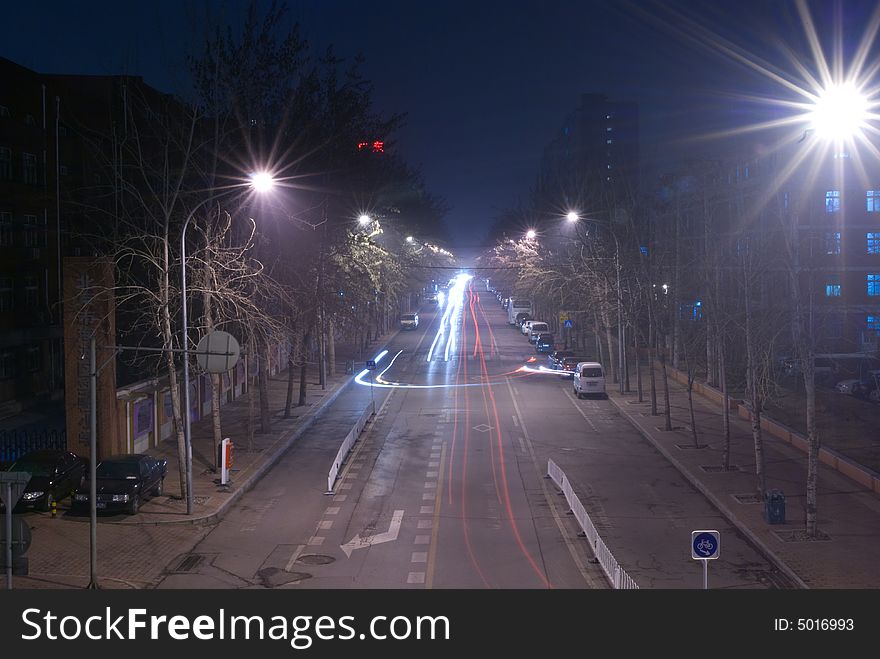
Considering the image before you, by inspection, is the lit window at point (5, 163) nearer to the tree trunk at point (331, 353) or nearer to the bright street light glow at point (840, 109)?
the tree trunk at point (331, 353)

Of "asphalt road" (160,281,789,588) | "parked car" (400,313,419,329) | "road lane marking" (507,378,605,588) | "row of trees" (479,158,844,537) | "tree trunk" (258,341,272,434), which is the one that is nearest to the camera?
"road lane marking" (507,378,605,588)

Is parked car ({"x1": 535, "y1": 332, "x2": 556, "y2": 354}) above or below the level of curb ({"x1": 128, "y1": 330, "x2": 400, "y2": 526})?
above

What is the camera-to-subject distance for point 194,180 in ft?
115

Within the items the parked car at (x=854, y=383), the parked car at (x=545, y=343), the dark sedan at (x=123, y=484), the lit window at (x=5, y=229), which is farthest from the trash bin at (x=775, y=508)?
the parked car at (x=545, y=343)

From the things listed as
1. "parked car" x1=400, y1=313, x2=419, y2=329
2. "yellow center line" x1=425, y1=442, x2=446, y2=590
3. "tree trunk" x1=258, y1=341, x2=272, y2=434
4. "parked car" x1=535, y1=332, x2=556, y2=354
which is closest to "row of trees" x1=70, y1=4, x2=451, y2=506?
"tree trunk" x1=258, y1=341, x2=272, y2=434

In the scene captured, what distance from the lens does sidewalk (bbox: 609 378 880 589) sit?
17.7 meters

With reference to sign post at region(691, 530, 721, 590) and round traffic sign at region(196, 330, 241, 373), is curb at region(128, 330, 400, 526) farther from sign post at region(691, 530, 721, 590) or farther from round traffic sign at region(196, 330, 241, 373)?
sign post at region(691, 530, 721, 590)

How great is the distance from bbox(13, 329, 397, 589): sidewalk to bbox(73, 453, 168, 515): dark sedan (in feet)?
1.13

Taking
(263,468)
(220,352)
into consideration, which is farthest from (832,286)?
(220,352)

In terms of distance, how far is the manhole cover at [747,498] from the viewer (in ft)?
76.1

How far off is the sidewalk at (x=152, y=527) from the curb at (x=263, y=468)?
2 cm

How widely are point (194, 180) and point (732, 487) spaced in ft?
76.4

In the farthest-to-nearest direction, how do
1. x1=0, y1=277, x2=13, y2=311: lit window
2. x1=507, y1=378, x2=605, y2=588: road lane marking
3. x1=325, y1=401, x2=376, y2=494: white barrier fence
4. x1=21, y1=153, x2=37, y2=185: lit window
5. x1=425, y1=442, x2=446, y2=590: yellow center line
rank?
x1=21, y1=153, x2=37, y2=185: lit window → x1=0, y1=277, x2=13, y2=311: lit window → x1=325, y1=401, x2=376, y2=494: white barrier fence → x1=507, y1=378, x2=605, y2=588: road lane marking → x1=425, y1=442, x2=446, y2=590: yellow center line

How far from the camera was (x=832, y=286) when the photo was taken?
5462 cm
